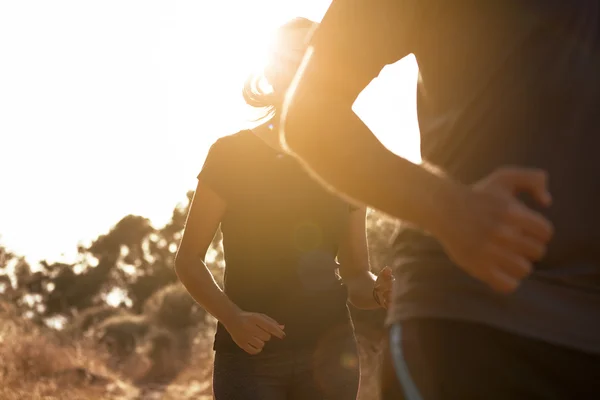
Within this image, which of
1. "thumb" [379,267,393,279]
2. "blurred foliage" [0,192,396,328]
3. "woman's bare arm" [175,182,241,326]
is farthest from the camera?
"blurred foliage" [0,192,396,328]

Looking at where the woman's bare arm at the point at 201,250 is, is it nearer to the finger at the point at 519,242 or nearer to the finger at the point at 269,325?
the finger at the point at 269,325

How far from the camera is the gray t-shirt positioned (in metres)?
1.42

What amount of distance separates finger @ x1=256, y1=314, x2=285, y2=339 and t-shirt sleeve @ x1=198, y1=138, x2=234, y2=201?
0.49 m

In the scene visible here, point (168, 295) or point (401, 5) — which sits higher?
point (401, 5)

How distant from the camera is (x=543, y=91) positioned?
144 centimetres

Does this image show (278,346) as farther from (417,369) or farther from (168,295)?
(168,295)

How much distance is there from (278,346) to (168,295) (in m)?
21.3

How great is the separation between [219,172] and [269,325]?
62 cm

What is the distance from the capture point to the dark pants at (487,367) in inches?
55.6

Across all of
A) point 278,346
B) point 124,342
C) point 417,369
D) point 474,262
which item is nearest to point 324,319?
point 278,346

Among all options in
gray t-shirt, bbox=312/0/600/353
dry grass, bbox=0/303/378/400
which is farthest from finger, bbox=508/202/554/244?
dry grass, bbox=0/303/378/400

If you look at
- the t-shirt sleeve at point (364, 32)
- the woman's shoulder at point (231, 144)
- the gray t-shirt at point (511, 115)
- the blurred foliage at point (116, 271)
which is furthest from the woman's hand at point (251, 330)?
the blurred foliage at point (116, 271)

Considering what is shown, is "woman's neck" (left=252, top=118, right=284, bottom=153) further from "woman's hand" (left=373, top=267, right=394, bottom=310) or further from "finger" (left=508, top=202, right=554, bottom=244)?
"finger" (left=508, top=202, right=554, bottom=244)

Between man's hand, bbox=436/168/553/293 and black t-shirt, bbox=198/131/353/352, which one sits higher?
man's hand, bbox=436/168/553/293
